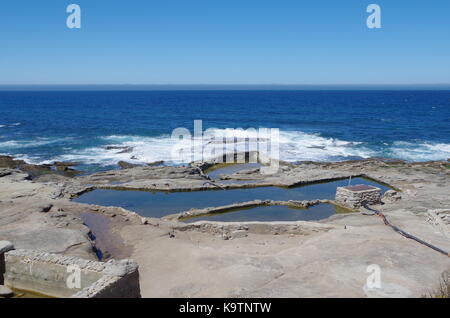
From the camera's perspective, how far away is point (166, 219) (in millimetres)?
20828

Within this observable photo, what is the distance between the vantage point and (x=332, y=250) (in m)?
15.3

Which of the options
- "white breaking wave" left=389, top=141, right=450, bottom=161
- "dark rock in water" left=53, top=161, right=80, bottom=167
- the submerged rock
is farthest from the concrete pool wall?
"white breaking wave" left=389, top=141, right=450, bottom=161

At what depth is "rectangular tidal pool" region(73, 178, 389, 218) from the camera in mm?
23859

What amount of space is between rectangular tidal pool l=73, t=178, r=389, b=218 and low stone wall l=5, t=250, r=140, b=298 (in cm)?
1021

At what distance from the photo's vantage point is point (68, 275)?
11.7 meters

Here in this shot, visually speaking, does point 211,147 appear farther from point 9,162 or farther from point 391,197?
point 391,197

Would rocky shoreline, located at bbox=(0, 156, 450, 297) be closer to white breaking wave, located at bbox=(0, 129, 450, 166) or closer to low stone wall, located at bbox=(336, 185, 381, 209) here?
low stone wall, located at bbox=(336, 185, 381, 209)

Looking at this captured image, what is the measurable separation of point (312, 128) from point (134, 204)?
44.6m

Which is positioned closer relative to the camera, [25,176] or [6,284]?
[6,284]
